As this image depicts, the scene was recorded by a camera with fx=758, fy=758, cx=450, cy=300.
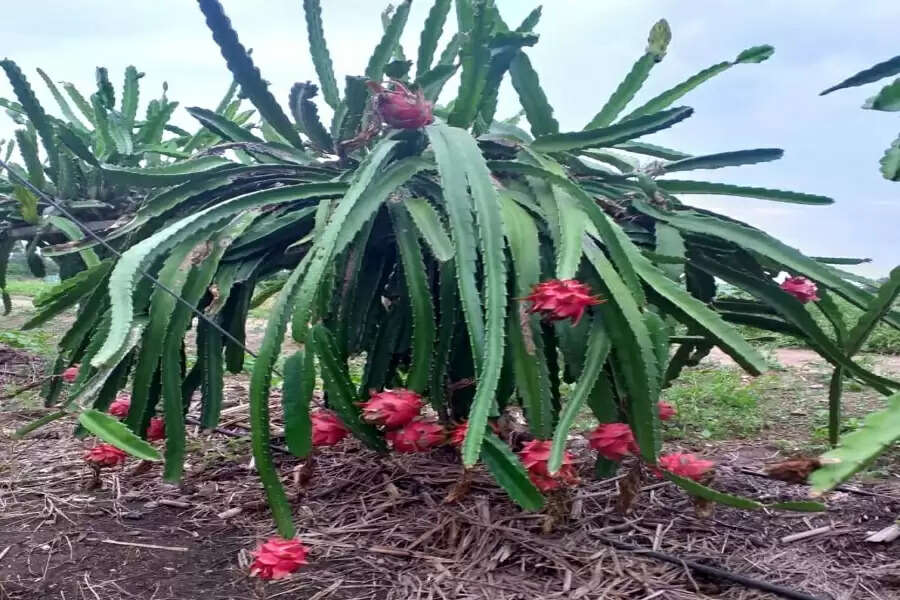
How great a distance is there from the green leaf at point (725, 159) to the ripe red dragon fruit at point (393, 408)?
75cm

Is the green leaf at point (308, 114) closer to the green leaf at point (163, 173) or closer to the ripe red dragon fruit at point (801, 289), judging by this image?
the green leaf at point (163, 173)

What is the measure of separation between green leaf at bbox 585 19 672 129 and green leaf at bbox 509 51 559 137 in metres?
0.14

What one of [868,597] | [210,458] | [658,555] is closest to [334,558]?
[658,555]

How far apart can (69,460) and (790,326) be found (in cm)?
162

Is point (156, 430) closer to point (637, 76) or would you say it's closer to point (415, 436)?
point (415, 436)

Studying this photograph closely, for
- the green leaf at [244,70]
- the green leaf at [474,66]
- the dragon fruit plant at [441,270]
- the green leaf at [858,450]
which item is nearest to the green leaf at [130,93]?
the dragon fruit plant at [441,270]

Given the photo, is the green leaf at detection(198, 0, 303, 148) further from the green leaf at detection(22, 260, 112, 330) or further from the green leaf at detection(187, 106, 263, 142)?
the green leaf at detection(22, 260, 112, 330)

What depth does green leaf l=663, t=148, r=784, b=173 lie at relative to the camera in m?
1.41

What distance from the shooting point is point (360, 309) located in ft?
4.32

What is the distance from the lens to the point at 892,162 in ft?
2.92

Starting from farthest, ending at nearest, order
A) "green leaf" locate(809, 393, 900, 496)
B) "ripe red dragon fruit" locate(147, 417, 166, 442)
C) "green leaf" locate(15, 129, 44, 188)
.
→ "green leaf" locate(15, 129, 44, 188), "ripe red dragon fruit" locate(147, 417, 166, 442), "green leaf" locate(809, 393, 900, 496)

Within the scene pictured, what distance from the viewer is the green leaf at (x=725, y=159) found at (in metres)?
1.41

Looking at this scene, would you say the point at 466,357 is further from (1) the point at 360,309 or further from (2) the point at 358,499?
(2) the point at 358,499

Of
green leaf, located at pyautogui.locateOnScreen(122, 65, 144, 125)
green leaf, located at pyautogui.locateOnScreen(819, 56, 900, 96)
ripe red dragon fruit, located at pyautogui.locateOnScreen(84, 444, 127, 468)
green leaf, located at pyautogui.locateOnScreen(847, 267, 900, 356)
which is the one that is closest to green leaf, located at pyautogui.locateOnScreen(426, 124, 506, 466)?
green leaf, located at pyautogui.locateOnScreen(819, 56, 900, 96)
